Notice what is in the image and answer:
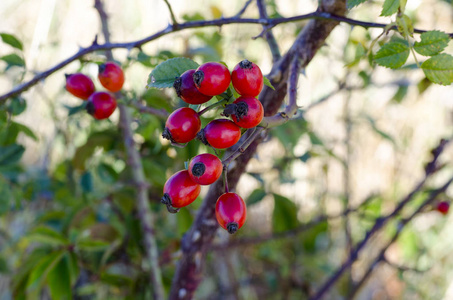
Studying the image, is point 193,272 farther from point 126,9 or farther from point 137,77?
point 126,9

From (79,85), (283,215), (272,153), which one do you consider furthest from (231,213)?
(272,153)

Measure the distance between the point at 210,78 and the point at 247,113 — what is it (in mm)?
68

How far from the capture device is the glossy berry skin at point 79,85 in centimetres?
89

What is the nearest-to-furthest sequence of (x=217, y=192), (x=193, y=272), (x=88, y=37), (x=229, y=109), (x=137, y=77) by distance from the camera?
(x=229, y=109) < (x=217, y=192) < (x=193, y=272) < (x=137, y=77) < (x=88, y=37)

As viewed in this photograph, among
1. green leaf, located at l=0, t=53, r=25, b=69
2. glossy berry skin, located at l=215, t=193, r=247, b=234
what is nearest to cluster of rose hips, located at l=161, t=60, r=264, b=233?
glossy berry skin, located at l=215, t=193, r=247, b=234

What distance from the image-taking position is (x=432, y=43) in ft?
2.07

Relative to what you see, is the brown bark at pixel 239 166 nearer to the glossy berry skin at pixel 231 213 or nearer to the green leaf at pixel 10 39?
the glossy berry skin at pixel 231 213

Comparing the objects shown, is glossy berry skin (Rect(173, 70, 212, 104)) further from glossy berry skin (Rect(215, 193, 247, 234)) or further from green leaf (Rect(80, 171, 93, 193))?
green leaf (Rect(80, 171, 93, 193))

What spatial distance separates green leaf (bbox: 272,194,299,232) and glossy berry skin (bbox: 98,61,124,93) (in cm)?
82

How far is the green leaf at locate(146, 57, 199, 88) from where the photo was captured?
0.59m

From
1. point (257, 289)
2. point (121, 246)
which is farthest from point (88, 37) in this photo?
point (257, 289)

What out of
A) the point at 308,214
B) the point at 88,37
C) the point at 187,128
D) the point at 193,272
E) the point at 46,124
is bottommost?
the point at 193,272

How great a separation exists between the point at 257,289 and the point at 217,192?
211cm

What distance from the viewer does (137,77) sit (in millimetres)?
2338
